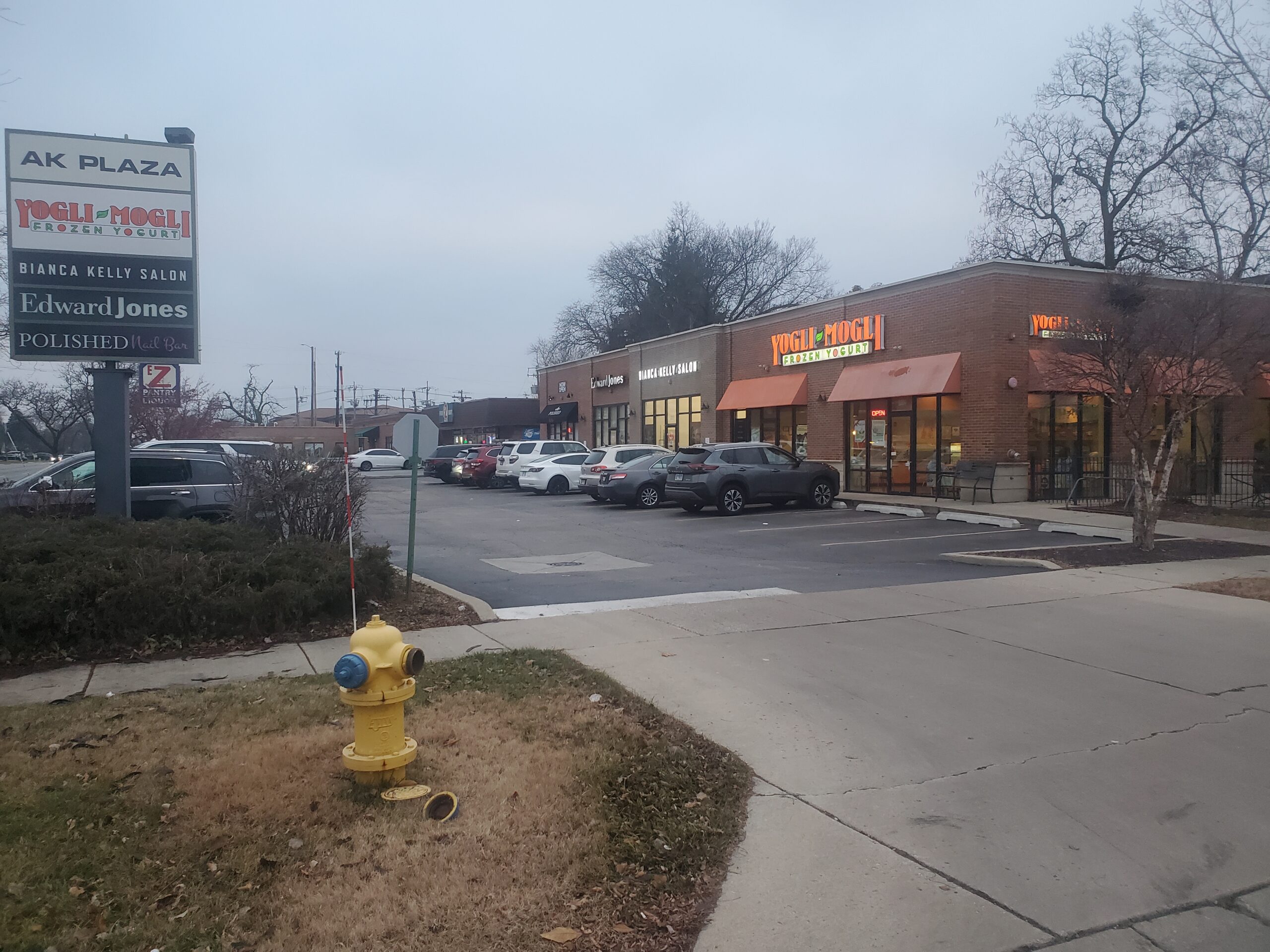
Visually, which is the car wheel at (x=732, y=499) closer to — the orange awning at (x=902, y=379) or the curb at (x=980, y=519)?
the curb at (x=980, y=519)

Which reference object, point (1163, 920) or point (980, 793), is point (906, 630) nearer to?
point (980, 793)

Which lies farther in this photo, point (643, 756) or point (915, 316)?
point (915, 316)

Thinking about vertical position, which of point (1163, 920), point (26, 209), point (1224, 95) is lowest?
point (1163, 920)

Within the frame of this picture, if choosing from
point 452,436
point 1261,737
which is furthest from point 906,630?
point 452,436

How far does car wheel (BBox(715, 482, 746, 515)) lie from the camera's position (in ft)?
70.3

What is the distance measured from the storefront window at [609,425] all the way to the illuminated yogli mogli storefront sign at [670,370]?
2386mm

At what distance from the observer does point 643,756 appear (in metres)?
5.32

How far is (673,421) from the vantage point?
121 feet

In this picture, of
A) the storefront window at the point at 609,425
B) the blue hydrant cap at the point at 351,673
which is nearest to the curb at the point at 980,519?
the blue hydrant cap at the point at 351,673

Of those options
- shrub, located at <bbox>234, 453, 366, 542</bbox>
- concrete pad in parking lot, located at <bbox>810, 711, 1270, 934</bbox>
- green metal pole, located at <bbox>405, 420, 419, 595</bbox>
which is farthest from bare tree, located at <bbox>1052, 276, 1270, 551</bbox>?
shrub, located at <bbox>234, 453, 366, 542</bbox>

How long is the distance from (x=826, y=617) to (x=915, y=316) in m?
17.2

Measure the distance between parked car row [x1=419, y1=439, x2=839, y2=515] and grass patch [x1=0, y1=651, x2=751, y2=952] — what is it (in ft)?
38.7

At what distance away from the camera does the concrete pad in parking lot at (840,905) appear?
140 inches

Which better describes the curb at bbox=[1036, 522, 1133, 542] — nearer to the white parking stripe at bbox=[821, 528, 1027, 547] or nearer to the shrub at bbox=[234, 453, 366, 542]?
the white parking stripe at bbox=[821, 528, 1027, 547]
